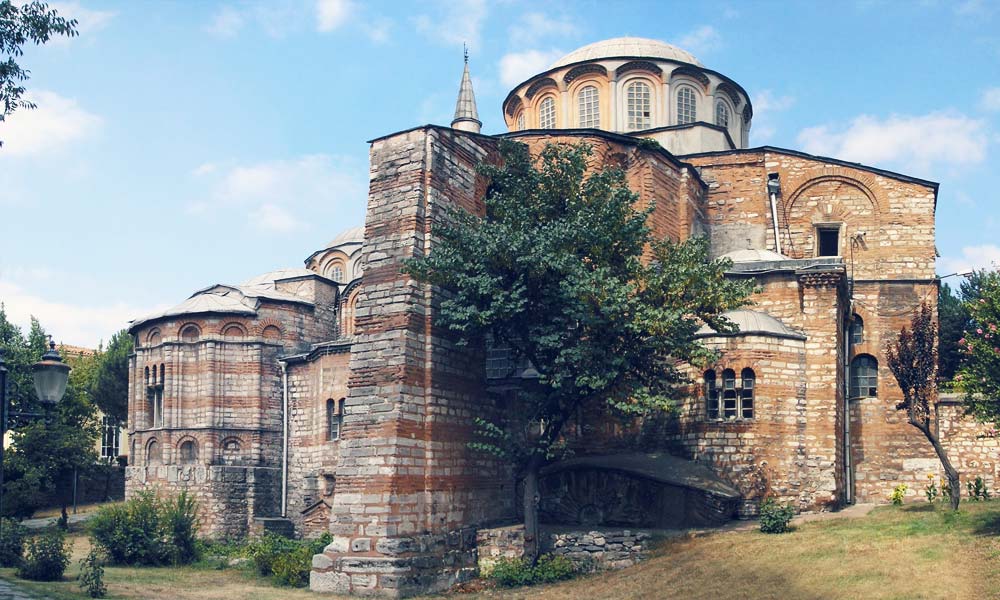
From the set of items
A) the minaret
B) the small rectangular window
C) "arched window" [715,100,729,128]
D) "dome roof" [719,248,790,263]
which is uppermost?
the minaret

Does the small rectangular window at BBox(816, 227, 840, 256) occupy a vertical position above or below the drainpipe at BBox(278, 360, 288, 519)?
above

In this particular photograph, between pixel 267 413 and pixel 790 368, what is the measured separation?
1765 centimetres

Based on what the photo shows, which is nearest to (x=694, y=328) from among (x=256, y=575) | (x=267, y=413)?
(x=256, y=575)

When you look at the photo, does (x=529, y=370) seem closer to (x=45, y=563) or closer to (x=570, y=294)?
(x=570, y=294)

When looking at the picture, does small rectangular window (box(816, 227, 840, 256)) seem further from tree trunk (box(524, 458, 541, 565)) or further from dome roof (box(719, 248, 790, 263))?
tree trunk (box(524, 458, 541, 565))

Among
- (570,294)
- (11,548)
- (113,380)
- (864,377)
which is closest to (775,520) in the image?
(570,294)

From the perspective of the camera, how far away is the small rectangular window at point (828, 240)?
26.0 m

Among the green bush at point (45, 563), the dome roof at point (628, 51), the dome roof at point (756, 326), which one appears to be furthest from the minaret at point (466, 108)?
the green bush at point (45, 563)

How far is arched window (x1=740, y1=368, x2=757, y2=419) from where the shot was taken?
19938mm

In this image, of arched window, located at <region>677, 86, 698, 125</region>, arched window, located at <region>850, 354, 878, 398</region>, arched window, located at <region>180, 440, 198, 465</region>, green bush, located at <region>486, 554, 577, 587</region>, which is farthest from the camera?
arched window, located at <region>180, 440, 198, 465</region>

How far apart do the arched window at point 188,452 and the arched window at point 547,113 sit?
571 inches

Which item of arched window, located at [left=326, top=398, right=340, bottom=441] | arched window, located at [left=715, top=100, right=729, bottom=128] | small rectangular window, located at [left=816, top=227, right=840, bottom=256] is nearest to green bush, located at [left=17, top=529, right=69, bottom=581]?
arched window, located at [left=326, top=398, right=340, bottom=441]

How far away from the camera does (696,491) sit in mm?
18516

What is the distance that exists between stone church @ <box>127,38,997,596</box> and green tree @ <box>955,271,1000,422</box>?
4028 mm
